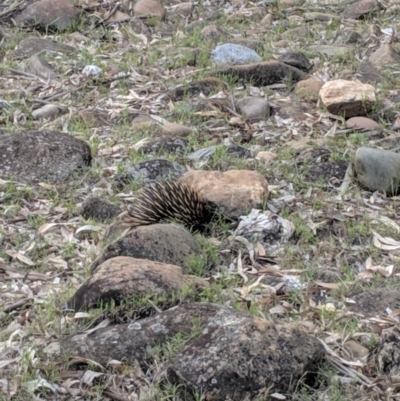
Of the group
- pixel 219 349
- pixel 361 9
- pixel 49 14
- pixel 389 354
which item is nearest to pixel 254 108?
pixel 361 9

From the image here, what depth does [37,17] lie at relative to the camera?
350 inches

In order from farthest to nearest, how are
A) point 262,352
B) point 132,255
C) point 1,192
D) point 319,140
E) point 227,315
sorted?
point 319,140 → point 1,192 → point 132,255 → point 227,315 → point 262,352

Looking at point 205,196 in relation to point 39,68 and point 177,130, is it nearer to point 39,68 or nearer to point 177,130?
point 177,130

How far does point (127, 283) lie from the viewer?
13.4 feet

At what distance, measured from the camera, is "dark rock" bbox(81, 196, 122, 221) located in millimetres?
5477

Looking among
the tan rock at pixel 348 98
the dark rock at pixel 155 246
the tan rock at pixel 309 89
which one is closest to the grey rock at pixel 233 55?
the tan rock at pixel 309 89

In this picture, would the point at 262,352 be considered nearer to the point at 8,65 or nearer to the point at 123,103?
the point at 123,103

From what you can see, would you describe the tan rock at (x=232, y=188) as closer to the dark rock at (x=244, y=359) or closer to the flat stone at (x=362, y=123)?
the flat stone at (x=362, y=123)

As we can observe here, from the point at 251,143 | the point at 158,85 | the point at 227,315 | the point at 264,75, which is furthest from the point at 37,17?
the point at 227,315

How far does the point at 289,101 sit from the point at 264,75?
18.3 inches

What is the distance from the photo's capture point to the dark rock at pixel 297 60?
7.77 metres

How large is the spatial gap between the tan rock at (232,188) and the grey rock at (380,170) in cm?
70

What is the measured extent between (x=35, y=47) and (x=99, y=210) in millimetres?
3394

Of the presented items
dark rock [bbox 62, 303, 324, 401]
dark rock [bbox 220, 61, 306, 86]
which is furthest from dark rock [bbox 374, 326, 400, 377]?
dark rock [bbox 220, 61, 306, 86]
